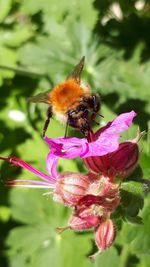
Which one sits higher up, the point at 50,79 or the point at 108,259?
the point at 50,79

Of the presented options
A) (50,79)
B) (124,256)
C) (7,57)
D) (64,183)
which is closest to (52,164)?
(64,183)

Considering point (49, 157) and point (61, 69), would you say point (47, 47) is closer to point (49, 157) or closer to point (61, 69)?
point (61, 69)

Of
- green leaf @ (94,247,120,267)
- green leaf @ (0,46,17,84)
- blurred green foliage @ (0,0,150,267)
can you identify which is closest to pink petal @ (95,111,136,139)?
green leaf @ (94,247,120,267)

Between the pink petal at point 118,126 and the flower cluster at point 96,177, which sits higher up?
the pink petal at point 118,126

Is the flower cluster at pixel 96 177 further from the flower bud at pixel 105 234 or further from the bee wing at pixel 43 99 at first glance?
the bee wing at pixel 43 99

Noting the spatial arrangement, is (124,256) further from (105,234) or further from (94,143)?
(94,143)

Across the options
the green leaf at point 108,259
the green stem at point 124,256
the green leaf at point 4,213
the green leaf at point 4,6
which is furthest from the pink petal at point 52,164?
the green leaf at point 4,6

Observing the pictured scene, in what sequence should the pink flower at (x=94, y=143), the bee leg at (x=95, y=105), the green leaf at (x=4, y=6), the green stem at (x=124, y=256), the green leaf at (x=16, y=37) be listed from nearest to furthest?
the pink flower at (x=94, y=143)
the bee leg at (x=95, y=105)
the green stem at (x=124, y=256)
the green leaf at (x=4, y=6)
the green leaf at (x=16, y=37)

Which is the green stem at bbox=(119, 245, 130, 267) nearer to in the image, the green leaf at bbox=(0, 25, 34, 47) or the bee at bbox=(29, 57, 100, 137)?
the bee at bbox=(29, 57, 100, 137)
